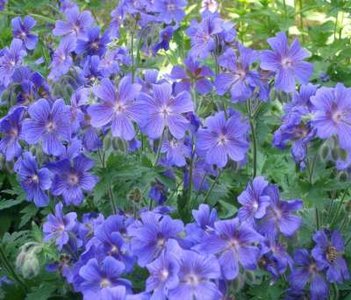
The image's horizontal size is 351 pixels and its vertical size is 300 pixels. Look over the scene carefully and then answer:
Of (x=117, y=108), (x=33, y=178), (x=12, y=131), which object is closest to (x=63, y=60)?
(x=12, y=131)

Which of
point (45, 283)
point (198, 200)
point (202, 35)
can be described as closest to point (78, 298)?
point (45, 283)

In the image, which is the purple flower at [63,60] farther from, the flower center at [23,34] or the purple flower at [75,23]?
the flower center at [23,34]

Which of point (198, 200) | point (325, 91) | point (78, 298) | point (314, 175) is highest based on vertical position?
point (325, 91)

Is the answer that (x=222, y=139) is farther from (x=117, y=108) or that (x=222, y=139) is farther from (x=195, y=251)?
(x=195, y=251)

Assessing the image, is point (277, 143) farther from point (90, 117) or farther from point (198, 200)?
point (90, 117)

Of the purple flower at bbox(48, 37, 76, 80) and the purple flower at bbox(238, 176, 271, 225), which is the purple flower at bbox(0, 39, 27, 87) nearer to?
the purple flower at bbox(48, 37, 76, 80)

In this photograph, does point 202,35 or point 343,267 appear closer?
point 343,267

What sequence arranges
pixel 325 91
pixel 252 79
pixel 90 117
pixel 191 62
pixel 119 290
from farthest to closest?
pixel 191 62
pixel 252 79
pixel 90 117
pixel 325 91
pixel 119 290
